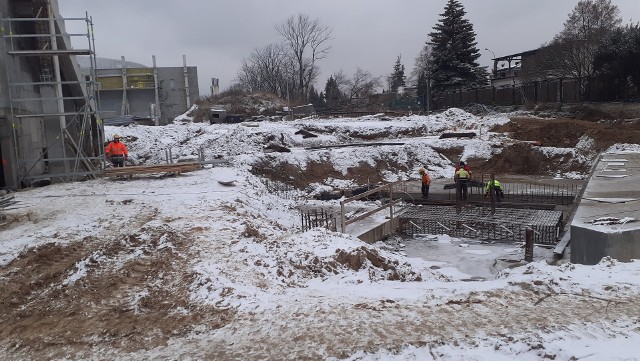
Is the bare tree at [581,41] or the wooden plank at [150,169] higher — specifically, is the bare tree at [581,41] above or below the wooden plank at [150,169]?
above

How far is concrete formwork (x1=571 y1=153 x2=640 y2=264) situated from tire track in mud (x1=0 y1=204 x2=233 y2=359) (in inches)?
225

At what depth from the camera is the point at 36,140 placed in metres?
14.8

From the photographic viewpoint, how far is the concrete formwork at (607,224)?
7.41 metres

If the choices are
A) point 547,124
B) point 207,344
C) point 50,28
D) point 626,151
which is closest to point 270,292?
point 207,344

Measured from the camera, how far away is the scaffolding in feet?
45.3

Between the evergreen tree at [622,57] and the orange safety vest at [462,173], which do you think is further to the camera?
the evergreen tree at [622,57]

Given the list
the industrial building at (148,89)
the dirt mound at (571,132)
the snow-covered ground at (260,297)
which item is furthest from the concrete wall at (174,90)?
the snow-covered ground at (260,297)

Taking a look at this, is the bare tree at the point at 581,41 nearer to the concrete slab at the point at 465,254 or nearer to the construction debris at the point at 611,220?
the concrete slab at the point at 465,254

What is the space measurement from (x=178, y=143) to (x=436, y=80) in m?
29.3

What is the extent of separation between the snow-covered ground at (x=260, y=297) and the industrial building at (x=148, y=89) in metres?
42.6


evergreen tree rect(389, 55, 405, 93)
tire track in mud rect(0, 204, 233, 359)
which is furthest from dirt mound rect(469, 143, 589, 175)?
evergreen tree rect(389, 55, 405, 93)

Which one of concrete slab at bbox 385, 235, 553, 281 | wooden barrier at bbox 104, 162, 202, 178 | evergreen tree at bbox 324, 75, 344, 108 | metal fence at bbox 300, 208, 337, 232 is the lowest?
concrete slab at bbox 385, 235, 553, 281

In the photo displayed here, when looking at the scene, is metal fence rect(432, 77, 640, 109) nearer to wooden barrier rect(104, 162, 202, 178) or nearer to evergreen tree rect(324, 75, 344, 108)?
wooden barrier rect(104, 162, 202, 178)

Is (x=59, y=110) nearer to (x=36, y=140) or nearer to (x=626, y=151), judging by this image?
(x=36, y=140)
